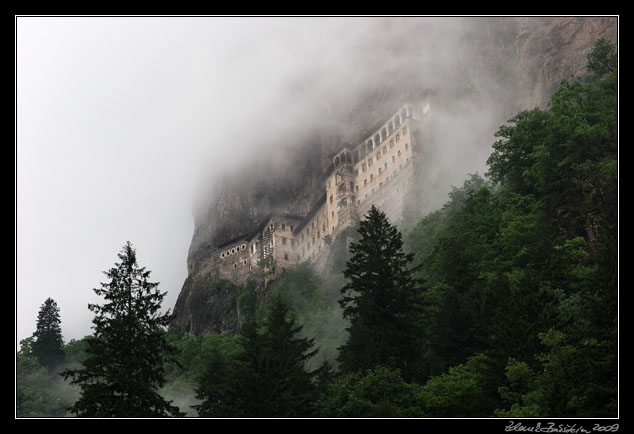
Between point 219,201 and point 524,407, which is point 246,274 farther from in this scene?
point 524,407

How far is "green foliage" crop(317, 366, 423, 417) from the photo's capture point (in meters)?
24.8

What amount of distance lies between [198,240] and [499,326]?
111964 millimetres

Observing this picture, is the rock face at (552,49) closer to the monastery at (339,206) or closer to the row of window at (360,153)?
the monastery at (339,206)

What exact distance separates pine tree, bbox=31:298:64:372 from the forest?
3689 cm

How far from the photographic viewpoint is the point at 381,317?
31.6 metres

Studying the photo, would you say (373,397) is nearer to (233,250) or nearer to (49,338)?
(49,338)

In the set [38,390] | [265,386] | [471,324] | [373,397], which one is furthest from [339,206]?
[373,397]

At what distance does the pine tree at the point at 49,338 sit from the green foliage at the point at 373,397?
51.2 meters

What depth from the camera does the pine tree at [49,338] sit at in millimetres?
71750

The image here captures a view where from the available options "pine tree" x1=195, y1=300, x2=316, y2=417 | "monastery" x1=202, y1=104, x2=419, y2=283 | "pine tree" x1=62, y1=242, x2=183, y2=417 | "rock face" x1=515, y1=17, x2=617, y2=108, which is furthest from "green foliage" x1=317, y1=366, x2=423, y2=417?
"monastery" x1=202, y1=104, x2=419, y2=283

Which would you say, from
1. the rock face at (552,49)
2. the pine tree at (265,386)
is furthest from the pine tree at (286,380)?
the rock face at (552,49)

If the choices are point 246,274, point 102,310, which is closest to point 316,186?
point 246,274

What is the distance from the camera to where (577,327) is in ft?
86.1

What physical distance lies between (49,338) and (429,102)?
2126 inches
